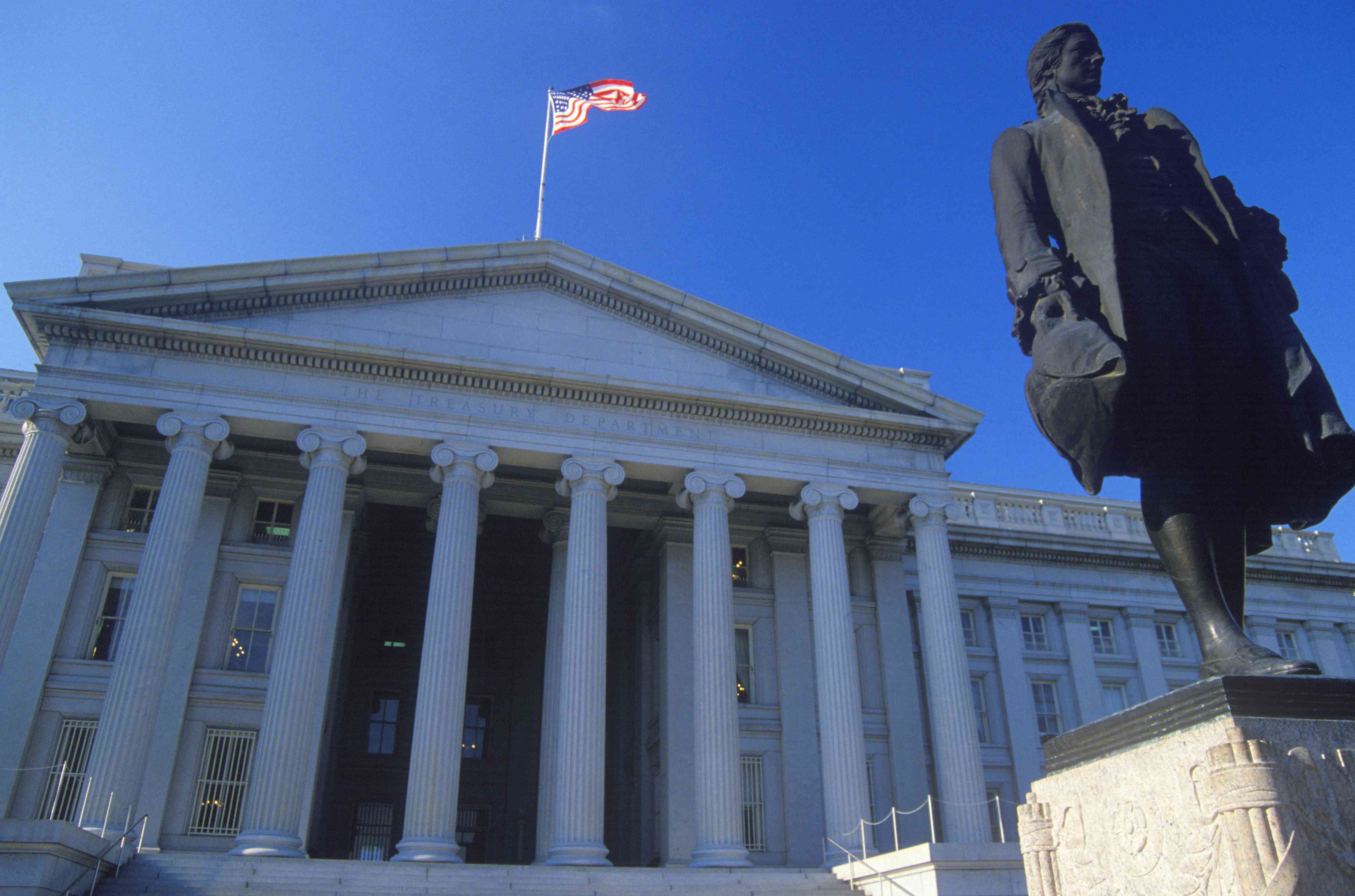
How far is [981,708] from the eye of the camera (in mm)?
31391

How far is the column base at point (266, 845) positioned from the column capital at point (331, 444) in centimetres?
776

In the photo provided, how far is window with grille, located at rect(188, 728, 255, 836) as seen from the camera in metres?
22.2

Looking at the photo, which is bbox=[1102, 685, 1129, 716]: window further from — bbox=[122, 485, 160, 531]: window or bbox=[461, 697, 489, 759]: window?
bbox=[122, 485, 160, 531]: window

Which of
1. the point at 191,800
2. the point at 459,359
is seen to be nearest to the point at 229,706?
the point at 191,800

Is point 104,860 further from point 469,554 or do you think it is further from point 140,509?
point 140,509

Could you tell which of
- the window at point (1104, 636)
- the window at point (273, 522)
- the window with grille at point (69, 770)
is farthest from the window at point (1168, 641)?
the window with grille at point (69, 770)

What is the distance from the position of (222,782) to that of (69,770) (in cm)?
317

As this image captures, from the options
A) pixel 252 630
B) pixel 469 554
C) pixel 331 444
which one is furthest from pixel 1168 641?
pixel 252 630

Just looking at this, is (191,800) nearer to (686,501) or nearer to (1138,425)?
(686,501)

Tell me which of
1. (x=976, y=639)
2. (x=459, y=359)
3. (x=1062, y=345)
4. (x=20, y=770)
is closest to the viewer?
(x=1062, y=345)

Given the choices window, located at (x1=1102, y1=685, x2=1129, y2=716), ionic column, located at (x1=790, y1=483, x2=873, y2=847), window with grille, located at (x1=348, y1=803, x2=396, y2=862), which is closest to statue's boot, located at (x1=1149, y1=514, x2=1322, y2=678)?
ionic column, located at (x1=790, y1=483, x2=873, y2=847)

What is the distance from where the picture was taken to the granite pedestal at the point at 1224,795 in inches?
127

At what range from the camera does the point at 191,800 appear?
72.9ft

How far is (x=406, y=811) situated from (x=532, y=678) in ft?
47.4
